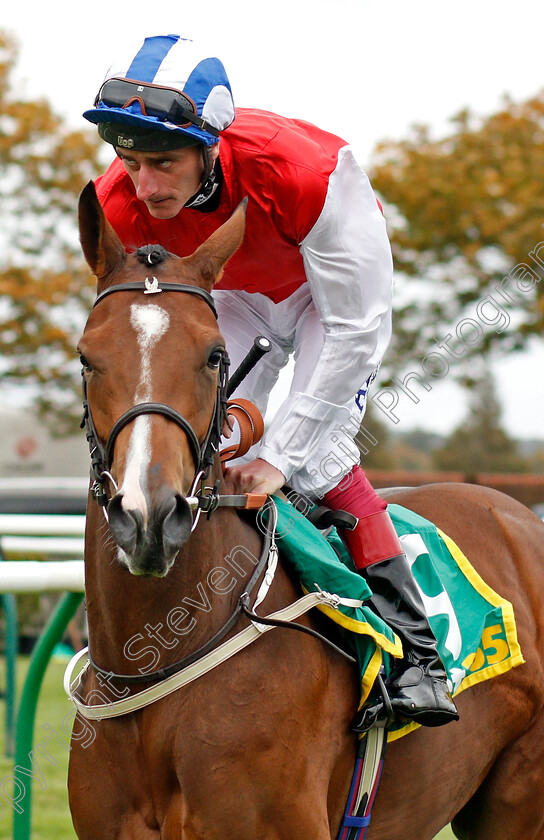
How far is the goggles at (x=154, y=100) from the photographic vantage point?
100 inches

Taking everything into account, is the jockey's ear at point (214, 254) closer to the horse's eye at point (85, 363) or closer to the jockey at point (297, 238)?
the jockey at point (297, 238)

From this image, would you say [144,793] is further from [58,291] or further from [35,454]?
[35,454]

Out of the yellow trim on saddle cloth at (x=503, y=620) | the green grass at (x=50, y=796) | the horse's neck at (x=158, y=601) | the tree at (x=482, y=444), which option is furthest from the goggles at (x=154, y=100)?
the tree at (x=482, y=444)

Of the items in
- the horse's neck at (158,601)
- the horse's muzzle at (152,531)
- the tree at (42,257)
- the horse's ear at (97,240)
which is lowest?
the tree at (42,257)

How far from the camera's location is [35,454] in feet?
69.1

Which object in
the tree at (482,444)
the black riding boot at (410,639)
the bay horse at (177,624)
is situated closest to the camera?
the bay horse at (177,624)

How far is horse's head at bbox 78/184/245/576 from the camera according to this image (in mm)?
2023

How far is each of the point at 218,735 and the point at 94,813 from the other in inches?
16.1

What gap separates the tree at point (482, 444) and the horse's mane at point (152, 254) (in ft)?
90.5

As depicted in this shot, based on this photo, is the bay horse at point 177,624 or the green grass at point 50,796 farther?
the green grass at point 50,796

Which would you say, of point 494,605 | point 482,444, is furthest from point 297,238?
point 482,444

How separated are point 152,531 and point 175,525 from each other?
7 cm

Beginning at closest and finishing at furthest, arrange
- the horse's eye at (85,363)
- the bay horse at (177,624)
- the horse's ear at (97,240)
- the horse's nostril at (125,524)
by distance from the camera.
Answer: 1. the horse's nostril at (125,524)
2. the bay horse at (177,624)
3. the horse's eye at (85,363)
4. the horse's ear at (97,240)

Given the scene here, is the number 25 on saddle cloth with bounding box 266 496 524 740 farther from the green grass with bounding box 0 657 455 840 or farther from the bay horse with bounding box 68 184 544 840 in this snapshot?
the green grass with bounding box 0 657 455 840
